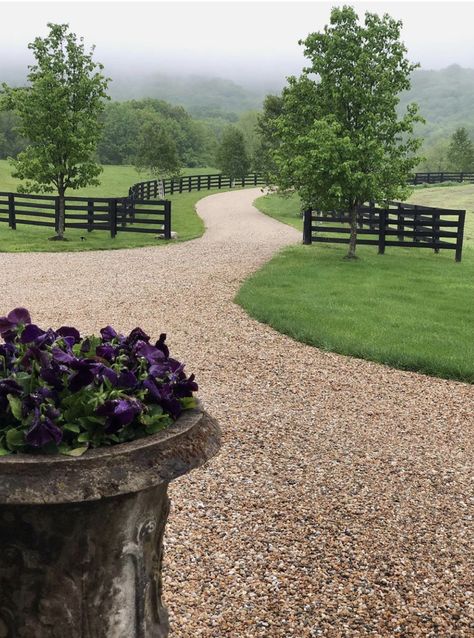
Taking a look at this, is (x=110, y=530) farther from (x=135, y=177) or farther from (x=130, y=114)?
Answer: (x=130, y=114)

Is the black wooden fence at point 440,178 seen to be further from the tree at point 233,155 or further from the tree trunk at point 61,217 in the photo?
the tree trunk at point 61,217

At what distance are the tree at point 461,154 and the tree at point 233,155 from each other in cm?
2880

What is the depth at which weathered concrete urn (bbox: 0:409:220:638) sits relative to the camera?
2.21m

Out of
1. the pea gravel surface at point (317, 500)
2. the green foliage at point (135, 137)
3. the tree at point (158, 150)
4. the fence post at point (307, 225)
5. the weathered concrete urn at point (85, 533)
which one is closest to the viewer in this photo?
the weathered concrete urn at point (85, 533)

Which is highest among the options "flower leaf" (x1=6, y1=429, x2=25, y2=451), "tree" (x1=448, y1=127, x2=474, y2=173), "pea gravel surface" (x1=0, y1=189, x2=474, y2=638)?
"tree" (x1=448, y1=127, x2=474, y2=173)

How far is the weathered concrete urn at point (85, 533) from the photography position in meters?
2.21

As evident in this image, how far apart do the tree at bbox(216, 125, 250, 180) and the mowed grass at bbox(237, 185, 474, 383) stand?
36.2 meters

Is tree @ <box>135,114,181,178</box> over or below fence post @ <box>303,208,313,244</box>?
over

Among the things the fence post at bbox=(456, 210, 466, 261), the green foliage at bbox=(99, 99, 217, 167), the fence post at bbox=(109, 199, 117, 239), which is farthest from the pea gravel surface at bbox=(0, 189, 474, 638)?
the green foliage at bbox=(99, 99, 217, 167)

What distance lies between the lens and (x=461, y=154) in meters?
72.6

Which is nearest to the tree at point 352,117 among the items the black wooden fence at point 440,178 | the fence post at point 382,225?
the fence post at point 382,225

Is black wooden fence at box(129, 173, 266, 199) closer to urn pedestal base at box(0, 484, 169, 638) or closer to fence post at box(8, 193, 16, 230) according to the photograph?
fence post at box(8, 193, 16, 230)

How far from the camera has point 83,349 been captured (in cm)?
294

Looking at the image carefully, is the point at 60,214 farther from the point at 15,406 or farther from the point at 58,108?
the point at 15,406
